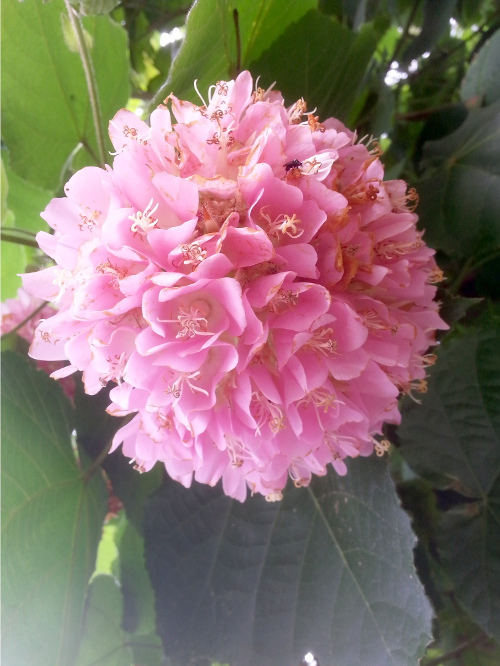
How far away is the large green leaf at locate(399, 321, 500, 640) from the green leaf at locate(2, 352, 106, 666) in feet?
1.24

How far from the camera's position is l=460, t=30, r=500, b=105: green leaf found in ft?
1.95

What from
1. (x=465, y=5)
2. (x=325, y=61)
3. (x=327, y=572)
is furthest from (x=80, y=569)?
(x=465, y=5)

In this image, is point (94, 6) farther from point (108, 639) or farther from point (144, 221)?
point (108, 639)

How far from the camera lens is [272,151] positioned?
35 centimetres

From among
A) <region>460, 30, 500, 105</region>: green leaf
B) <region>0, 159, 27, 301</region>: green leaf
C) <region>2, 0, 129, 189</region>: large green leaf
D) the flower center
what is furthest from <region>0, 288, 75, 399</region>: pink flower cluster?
<region>460, 30, 500, 105</region>: green leaf

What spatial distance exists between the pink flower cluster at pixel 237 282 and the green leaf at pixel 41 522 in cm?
19

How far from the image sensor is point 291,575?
0.53 metres

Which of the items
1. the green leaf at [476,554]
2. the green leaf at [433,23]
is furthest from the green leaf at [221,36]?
the green leaf at [476,554]

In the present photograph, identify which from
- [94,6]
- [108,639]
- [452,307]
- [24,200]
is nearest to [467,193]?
[452,307]

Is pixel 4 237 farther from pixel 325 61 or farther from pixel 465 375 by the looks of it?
pixel 465 375

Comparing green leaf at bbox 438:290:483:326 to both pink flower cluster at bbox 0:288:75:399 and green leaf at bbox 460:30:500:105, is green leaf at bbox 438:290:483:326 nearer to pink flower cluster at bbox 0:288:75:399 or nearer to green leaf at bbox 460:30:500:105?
green leaf at bbox 460:30:500:105

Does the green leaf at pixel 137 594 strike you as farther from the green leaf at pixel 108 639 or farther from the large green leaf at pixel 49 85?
the large green leaf at pixel 49 85

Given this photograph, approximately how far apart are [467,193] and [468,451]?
28 cm

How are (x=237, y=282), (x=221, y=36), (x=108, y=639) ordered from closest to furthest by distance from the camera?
(x=237, y=282) → (x=221, y=36) → (x=108, y=639)
